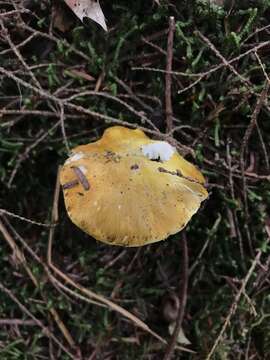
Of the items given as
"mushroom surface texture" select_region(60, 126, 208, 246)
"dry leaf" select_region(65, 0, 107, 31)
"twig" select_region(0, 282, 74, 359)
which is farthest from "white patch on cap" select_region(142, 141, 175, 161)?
"twig" select_region(0, 282, 74, 359)

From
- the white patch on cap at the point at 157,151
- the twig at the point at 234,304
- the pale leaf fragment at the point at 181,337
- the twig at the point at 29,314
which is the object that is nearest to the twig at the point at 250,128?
the twig at the point at 234,304

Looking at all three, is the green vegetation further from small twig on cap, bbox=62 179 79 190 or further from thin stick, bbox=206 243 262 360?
small twig on cap, bbox=62 179 79 190

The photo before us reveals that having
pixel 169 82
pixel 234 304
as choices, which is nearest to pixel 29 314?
pixel 234 304

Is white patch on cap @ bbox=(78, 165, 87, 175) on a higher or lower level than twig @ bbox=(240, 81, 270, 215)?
higher

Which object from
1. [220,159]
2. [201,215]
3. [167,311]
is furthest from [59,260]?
[220,159]

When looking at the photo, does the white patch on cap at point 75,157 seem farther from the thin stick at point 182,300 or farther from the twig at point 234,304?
the twig at point 234,304

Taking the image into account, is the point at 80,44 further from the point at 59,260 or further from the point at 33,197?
the point at 59,260

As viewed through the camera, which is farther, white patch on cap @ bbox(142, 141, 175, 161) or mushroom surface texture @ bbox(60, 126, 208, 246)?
white patch on cap @ bbox(142, 141, 175, 161)
